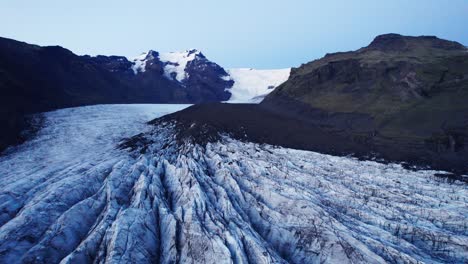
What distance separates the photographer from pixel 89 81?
77.8 meters

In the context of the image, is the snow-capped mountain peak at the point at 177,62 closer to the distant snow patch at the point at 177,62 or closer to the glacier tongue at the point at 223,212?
the distant snow patch at the point at 177,62

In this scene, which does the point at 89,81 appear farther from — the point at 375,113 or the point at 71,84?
the point at 375,113

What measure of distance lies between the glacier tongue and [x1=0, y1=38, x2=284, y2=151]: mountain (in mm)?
16506

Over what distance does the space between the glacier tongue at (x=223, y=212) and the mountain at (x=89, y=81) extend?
16.5 metres

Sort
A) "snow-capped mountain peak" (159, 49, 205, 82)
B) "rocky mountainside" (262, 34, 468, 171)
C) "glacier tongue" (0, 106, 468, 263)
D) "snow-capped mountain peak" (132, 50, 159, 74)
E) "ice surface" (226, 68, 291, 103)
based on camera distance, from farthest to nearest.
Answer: "ice surface" (226, 68, 291, 103) < "snow-capped mountain peak" (159, 49, 205, 82) < "snow-capped mountain peak" (132, 50, 159, 74) < "rocky mountainside" (262, 34, 468, 171) < "glacier tongue" (0, 106, 468, 263)

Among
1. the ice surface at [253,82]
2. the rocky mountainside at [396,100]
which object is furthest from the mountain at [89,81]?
the rocky mountainside at [396,100]

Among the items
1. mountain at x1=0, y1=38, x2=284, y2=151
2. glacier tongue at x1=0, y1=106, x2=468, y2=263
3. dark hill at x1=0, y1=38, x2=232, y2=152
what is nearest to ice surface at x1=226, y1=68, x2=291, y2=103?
mountain at x1=0, y1=38, x2=284, y2=151

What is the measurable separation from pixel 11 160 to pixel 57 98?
105ft

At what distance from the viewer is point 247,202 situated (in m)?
17.8

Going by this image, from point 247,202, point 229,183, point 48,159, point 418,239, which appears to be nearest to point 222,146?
point 229,183

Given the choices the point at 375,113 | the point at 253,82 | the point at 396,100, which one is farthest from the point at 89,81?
the point at 253,82

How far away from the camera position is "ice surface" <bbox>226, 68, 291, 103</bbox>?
12338 cm

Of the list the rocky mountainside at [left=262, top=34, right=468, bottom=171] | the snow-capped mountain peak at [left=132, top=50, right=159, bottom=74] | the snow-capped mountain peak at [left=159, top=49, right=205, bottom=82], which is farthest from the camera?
the snow-capped mountain peak at [left=159, top=49, right=205, bottom=82]

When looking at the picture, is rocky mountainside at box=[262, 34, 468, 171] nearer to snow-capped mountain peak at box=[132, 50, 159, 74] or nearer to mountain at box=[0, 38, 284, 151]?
mountain at box=[0, 38, 284, 151]
